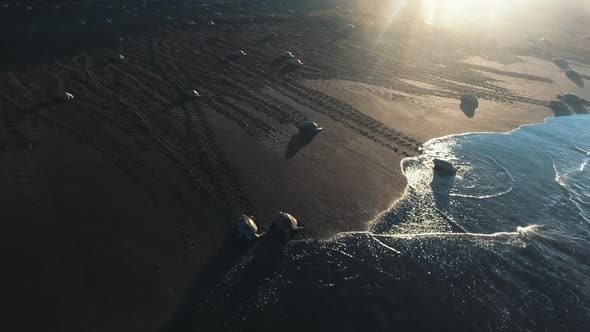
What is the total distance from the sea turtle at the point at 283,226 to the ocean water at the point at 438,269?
0.81ft

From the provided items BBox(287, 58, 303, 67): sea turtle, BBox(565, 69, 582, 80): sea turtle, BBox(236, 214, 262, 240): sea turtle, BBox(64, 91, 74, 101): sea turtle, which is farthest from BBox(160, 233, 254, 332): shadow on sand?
BBox(565, 69, 582, 80): sea turtle

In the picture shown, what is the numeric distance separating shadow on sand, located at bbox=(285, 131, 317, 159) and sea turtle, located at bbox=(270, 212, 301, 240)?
319 cm

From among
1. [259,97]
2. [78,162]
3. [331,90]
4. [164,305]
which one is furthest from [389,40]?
[164,305]

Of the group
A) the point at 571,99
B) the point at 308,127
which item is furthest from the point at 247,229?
the point at 571,99

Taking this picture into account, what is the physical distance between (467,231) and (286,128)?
624 cm

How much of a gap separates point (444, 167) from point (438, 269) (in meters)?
3.96

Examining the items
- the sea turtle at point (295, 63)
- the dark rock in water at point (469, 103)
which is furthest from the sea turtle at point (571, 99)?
the sea turtle at point (295, 63)

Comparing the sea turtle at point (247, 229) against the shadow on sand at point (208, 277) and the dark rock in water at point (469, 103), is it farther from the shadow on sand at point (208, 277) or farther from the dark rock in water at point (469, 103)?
the dark rock in water at point (469, 103)

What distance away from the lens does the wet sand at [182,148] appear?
24.2ft

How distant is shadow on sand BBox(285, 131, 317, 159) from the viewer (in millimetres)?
11697

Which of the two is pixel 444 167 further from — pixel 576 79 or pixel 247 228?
pixel 576 79

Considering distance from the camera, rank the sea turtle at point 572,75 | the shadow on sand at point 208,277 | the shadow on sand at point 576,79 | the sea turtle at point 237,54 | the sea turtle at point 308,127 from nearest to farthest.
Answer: the shadow on sand at point 208,277 → the sea turtle at point 308,127 → the sea turtle at point 237,54 → the shadow on sand at point 576,79 → the sea turtle at point 572,75

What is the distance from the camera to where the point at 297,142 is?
1227cm

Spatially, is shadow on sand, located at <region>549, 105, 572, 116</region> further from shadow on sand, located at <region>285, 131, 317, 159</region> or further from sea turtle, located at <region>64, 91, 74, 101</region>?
sea turtle, located at <region>64, 91, 74, 101</region>
